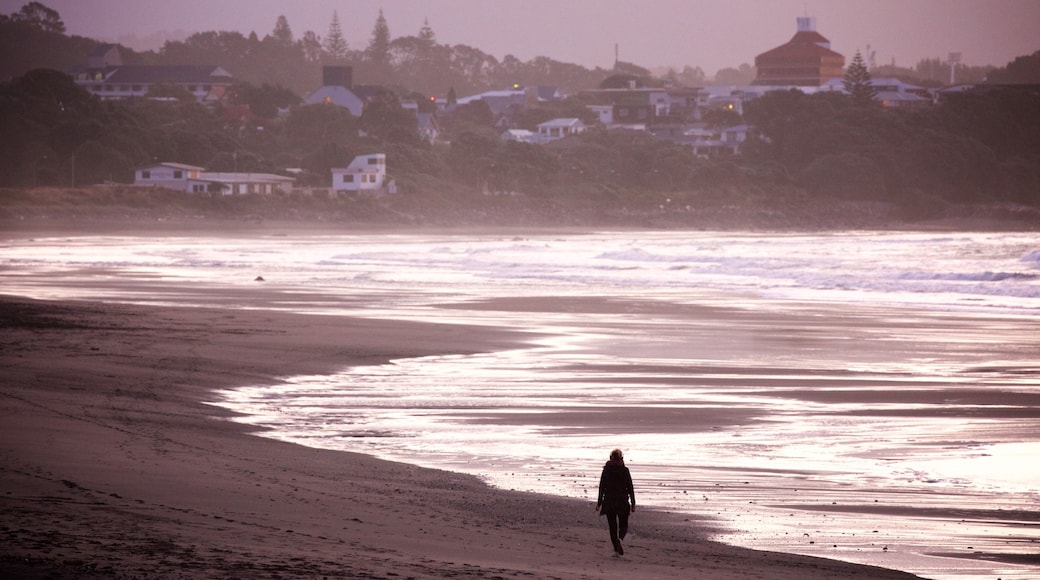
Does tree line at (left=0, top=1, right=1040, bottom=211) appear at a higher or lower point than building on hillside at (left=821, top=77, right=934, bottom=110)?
lower

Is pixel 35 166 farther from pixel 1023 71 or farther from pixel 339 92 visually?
pixel 1023 71

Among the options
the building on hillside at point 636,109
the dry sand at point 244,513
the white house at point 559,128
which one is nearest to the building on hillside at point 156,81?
the white house at point 559,128

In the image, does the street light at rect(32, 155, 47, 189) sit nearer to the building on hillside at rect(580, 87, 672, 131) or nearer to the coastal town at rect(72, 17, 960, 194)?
the coastal town at rect(72, 17, 960, 194)

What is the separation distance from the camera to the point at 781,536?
8.04 m

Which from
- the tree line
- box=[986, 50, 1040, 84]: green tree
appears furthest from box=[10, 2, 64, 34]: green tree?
box=[986, 50, 1040, 84]: green tree

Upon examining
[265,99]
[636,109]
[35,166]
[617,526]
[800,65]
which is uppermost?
[800,65]

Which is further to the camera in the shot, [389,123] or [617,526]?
[389,123]

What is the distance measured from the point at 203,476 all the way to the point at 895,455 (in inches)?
242

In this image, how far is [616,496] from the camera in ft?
24.8

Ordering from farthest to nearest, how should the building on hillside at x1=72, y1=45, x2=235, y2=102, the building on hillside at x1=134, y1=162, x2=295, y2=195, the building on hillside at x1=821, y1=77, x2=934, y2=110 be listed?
the building on hillside at x1=821, y1=77, x2=934, y2=110
the building on hillside at x1=72, y1=45, x2=235, y2=102
the building on hillside at x1=134, y1=162, x2=295, y2=195

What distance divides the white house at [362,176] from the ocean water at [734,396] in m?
48.9

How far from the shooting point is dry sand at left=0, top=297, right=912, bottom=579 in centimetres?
622

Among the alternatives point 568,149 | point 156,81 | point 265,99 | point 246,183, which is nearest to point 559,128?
point 568,149

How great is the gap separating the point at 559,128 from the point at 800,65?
77167 millimetres
